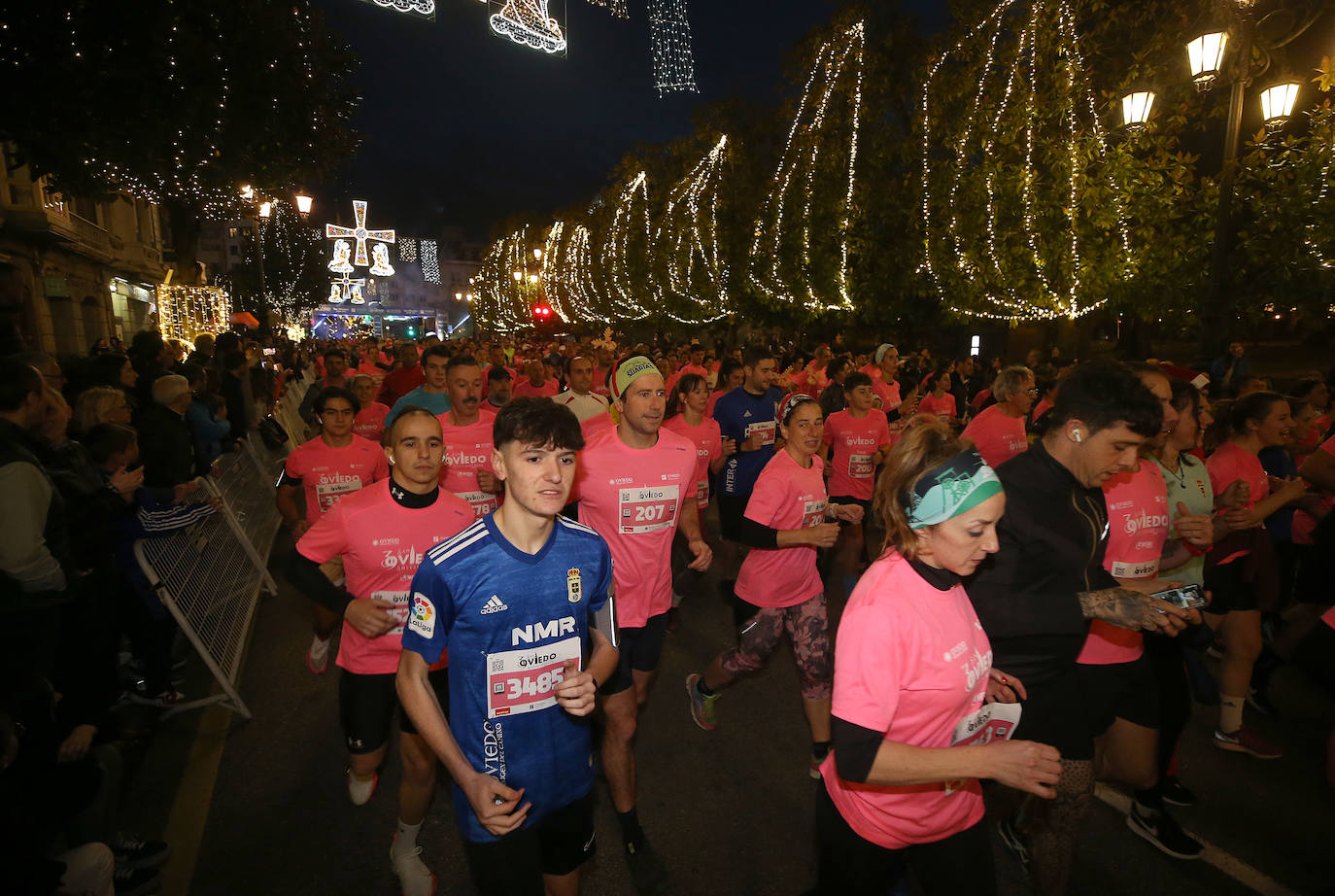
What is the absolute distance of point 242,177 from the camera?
8.54m

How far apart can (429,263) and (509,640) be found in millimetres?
159696

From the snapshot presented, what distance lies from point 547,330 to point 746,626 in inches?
2944

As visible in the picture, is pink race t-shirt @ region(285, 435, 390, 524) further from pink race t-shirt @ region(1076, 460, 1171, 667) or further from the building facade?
pink race t-shirt @ region(1076, 460, 1171, 667)

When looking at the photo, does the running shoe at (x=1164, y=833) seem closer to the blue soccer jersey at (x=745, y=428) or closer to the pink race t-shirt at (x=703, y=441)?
the blue soccer jersey at (x=745, y=428)

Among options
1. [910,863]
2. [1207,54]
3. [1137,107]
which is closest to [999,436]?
[910,863]

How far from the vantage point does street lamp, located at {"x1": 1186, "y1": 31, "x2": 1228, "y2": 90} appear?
7.84 meters

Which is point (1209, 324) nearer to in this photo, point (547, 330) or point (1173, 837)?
point (1173, 837)

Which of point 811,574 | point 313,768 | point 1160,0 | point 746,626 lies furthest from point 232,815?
point 1160,0

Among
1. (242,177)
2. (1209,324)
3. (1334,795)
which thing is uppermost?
(242,177)

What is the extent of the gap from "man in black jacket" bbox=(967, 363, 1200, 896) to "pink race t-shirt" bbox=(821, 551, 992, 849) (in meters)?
0.50

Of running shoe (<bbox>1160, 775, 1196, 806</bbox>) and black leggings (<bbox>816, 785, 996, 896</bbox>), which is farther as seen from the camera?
running shoe (<bbox>1160, 775, 1196, 806</bbox>)

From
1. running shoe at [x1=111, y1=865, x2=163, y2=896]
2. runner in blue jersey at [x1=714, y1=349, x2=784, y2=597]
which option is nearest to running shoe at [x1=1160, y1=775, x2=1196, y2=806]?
runner in blue jersey at [x1=714, y1=349, x2=784, y2=597]

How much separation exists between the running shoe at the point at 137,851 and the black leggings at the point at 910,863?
11.0 ft

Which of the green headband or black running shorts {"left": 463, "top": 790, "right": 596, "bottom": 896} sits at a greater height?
the green headband
